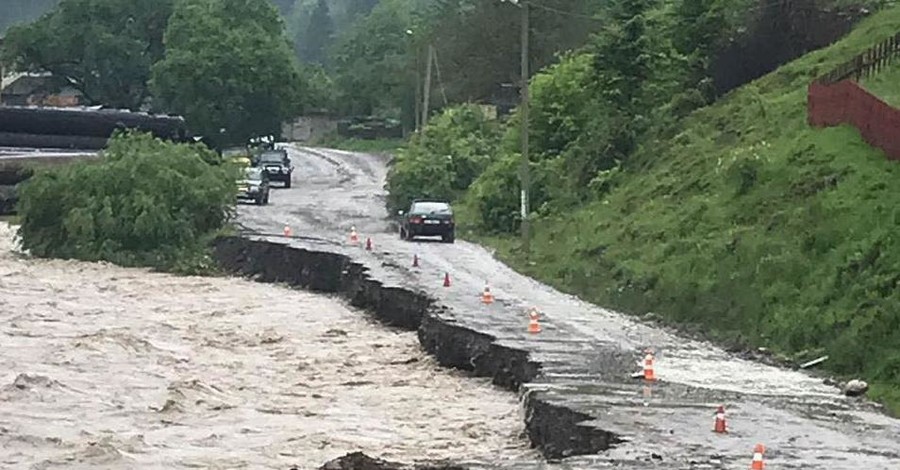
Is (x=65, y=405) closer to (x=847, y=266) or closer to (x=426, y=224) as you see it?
(x=847, y=266)

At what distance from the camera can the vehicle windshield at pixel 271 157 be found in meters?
90.5

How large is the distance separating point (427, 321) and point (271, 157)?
59262mm

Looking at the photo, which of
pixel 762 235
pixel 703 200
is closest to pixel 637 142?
pixel 703 200

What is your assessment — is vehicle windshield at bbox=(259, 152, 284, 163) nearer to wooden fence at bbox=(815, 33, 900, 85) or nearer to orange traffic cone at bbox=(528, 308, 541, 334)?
wooden fence at bbox=(815, 33, 900, 85)

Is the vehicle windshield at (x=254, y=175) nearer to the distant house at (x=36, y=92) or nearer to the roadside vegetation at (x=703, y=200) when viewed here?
the roadside vegetation at (x=703, y=200)

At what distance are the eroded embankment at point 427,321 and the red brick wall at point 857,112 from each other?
35.8 ft

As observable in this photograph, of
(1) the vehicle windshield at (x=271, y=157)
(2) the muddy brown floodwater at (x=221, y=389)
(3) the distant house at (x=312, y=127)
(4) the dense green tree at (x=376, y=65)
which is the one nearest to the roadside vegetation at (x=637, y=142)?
(1) the vehicle windshield at (x=271, y=157)

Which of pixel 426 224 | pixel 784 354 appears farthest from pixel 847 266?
pixel 426 224

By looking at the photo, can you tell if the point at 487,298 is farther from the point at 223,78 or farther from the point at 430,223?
the point at 223,78

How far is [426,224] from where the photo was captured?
6016 centimetres

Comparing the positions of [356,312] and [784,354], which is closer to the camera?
[784,354]

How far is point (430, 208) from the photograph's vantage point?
61.0m

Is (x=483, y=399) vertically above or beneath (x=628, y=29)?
beneath

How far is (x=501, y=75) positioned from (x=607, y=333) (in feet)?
216
